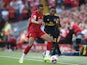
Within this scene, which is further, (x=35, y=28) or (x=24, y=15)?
(x=24, y=15)

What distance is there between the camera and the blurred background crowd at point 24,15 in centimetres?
2380

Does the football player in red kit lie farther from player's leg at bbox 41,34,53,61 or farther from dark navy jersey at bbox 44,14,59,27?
dark navy jersey at bbox 44,14,59,27

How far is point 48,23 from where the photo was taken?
15742 millimetres

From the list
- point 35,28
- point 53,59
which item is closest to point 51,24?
point 35,28

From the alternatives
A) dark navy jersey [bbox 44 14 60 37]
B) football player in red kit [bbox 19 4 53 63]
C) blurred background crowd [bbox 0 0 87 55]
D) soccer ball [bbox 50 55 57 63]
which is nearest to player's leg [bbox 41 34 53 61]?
football player in red kit [bbox 19 4 53 63]

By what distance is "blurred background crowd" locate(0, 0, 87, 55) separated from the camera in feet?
78.1

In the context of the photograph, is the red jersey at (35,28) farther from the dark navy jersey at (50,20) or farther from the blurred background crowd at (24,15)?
the blurred background crowd at (24,15)

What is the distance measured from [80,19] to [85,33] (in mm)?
1987

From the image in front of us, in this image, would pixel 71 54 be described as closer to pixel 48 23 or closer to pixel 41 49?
pixel 41 49

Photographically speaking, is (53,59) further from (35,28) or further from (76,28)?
(76,28)

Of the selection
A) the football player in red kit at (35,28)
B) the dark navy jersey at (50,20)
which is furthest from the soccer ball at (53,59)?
the dark navy jersey at (50,20)

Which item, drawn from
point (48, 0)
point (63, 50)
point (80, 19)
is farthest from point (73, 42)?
point (48, 0)

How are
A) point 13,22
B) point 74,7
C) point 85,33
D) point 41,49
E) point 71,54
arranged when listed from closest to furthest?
point 71,54
point 85,33
point 41,49
point 74,7
point 13,22

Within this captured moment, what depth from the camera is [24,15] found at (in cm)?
2752
